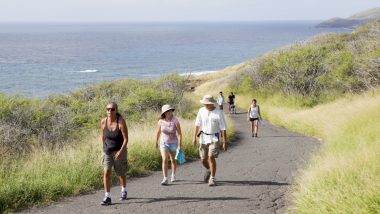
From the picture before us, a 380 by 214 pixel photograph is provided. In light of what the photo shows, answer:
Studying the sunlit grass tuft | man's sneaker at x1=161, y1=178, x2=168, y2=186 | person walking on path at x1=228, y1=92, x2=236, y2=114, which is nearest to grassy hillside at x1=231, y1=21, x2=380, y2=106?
person walking on path at x1=228, y1=92, x2=236, y2=114

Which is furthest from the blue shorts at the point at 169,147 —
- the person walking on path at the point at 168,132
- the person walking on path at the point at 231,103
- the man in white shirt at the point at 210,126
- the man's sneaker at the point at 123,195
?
the person walking on path at the point at 231,103

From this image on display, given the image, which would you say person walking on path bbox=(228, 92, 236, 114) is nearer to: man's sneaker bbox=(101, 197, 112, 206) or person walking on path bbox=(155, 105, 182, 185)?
person walking on path bbox=(155, 105, 182, 185)

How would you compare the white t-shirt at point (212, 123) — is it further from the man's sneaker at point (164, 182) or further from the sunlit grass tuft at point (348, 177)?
the sunlit grass tuft at point (348, 177)

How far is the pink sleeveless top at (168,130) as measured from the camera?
Answer: 9977mm

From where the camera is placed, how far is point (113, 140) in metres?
8.36

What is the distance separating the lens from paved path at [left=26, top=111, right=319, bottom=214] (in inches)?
331

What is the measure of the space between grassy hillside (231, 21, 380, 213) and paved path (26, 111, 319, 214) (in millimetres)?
742

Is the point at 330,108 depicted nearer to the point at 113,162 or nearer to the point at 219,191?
the point at 219,191

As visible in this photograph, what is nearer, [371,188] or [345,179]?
[371,188]

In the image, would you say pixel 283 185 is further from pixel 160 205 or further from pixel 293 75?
pixel 293 75

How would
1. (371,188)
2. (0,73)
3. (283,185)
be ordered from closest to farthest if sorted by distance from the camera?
(371,188) → (283,185) → (0,73)

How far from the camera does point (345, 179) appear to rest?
734cm

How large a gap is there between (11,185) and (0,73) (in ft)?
245

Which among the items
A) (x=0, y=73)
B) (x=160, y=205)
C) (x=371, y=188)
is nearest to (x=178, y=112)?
(x=160, y=205)
